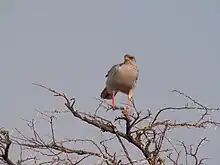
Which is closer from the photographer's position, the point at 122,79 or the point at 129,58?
the point at 122,79

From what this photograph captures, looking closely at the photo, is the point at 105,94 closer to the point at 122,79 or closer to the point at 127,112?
the point at 122,79

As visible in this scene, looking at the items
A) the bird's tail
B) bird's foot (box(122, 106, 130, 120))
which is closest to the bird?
the bird's tail

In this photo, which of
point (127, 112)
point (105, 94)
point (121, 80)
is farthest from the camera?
point (105, 94)

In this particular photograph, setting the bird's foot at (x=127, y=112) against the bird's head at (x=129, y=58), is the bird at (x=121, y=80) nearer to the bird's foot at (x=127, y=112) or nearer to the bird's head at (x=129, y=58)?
the bird's head at (x=129, y=58)

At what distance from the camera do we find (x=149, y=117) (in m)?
5.66

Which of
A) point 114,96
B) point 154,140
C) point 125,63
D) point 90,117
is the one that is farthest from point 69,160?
point 125,63

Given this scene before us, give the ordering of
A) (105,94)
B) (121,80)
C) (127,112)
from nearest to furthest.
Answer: (127,112), (121,80), (105,94)

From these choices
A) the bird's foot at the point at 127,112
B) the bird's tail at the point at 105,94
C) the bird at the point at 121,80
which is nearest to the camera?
the bird's foot at the point at 127,112

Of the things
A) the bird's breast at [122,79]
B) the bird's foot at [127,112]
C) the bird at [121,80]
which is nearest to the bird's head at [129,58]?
the bird at [121,80]

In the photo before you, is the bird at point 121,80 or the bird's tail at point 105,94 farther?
the bird's tail at point 105,94

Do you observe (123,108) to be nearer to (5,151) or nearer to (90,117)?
(90,117)

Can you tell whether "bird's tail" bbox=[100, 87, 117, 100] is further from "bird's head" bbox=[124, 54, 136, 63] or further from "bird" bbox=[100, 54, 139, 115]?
"bird's head" bbox=[124, 54, 136, 63]

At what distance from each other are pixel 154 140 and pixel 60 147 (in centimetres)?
104

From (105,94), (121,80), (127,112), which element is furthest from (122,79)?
(127,112)
